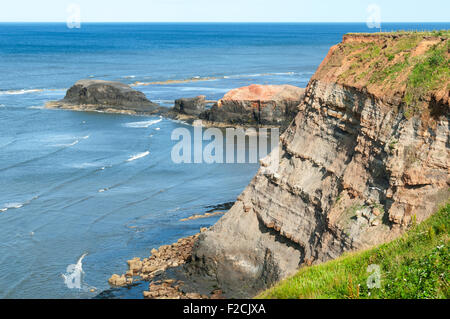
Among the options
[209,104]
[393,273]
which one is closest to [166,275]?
[393,273]

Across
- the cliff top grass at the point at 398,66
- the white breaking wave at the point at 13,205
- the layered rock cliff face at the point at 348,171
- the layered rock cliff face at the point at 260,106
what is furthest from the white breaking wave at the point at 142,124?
the cliff top grass at the point at 398,66

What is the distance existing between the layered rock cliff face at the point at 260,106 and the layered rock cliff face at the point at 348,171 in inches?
1483

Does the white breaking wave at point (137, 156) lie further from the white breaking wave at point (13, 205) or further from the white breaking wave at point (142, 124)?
the white breaking wave at point (142, 124)

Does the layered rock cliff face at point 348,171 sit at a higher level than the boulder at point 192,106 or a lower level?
higher

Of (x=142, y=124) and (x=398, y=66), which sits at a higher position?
→ (x=398, y=66)

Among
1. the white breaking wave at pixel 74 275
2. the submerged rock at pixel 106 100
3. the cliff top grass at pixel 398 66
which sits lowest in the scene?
the white breaking wave at pixel 74 275

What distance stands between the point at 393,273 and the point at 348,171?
9461 mm

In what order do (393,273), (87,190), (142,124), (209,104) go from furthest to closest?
(209,104) < (142,124) < (87,190) < (393,273)

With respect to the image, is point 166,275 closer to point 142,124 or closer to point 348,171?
point 348,171

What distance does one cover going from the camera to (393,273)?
11906 mm

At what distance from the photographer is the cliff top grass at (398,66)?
63.1 feet
